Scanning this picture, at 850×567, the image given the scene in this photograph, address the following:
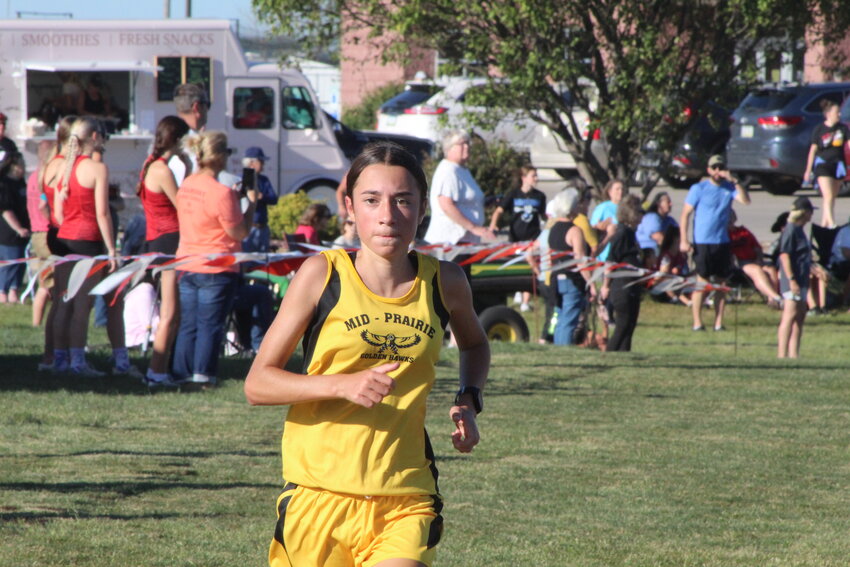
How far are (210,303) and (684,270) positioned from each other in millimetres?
9082

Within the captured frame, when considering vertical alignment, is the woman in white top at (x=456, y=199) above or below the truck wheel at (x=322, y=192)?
above

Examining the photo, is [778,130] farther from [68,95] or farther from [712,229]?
[68,95]

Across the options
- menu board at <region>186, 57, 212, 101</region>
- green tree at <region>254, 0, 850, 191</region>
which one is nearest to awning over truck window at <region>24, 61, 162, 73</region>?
menu board at <region>186, 57, 212, 101</region>

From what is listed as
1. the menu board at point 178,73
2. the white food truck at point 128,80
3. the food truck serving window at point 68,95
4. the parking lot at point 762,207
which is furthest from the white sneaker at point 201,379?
the parking lot at point 762,207

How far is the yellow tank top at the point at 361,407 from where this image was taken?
3.25m

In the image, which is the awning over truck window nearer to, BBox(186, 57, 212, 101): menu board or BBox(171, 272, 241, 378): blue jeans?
BBox(186, 57, 212, 101): menu board

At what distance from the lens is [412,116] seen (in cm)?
2939

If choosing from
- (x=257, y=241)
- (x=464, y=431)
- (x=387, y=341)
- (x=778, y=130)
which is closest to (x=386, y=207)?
(x=387, y=341)

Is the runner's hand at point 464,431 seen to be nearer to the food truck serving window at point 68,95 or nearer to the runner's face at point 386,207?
the runner's face at point 386,207

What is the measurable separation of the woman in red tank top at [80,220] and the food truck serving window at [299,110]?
12.7 meters

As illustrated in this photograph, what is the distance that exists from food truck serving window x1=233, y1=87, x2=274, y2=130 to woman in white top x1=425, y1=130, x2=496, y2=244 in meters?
11.1

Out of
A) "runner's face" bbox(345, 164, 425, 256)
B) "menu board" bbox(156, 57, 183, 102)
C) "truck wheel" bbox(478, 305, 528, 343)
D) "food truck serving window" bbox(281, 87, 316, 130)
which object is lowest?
"truck wheel" bbox(478, 305, 528, 343)

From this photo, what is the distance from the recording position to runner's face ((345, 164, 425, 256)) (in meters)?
3.29

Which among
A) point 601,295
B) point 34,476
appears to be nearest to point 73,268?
point 34,476
